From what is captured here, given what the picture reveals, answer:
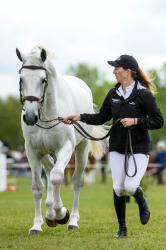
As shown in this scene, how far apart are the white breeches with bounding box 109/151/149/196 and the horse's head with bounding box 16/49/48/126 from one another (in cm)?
114

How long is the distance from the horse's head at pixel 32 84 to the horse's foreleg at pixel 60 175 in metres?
0.84

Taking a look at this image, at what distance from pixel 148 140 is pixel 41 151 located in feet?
5.66

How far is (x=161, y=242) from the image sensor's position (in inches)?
353

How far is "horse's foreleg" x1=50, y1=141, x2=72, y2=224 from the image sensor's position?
9844 mm

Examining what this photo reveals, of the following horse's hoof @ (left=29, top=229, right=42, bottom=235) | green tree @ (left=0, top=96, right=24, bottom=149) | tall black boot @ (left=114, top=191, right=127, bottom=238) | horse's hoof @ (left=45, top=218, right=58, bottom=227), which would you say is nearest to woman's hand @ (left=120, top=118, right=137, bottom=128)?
tall black boot @ (left=114, top=191, right=127, bottom=238)

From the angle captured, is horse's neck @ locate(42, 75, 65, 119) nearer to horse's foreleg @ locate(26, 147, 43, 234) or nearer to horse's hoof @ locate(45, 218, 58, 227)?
horse's foreleg @ locate(26, 147, 43, 234)

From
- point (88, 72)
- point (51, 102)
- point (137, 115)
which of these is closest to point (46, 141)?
point (51, 102)

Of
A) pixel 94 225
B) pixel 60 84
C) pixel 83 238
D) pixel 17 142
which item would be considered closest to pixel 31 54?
pixel 60 84

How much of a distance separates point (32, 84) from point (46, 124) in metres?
0.86

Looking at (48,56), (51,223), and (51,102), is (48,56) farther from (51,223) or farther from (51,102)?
(51,223)

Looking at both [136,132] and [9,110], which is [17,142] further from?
[136,132]

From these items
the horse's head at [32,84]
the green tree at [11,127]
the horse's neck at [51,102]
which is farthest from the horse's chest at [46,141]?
the green tree at [11,127]

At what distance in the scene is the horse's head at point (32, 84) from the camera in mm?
9336

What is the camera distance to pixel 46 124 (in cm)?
1014
